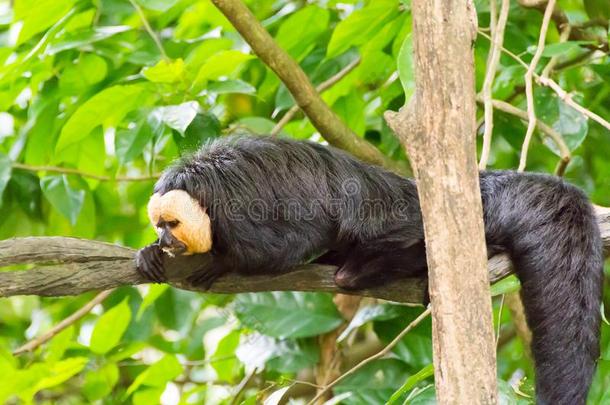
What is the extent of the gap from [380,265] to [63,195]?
1.26 metres

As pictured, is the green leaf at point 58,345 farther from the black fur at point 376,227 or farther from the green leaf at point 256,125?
the green leaf at point 256,125

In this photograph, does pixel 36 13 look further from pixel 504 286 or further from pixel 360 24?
pixel 504 286

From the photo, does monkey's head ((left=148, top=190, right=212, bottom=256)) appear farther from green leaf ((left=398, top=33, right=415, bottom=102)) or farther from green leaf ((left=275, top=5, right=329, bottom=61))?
green leaf ((left=275, top=5, right=329, bottom=61))

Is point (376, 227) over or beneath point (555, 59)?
beneath

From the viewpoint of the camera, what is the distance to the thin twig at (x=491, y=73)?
2745mm

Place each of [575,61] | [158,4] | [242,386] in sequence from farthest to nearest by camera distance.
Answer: [575,61]
[242,386]
[158,4]

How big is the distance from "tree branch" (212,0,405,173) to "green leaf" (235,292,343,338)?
0.58 m

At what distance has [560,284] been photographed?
242 centimetres

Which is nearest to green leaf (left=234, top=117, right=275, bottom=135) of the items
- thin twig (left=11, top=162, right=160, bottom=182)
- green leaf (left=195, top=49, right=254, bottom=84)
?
thin twig (left=11, top=162, right=160, bottom=182)

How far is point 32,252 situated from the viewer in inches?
89.1

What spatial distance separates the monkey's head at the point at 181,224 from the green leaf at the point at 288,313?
0.83m

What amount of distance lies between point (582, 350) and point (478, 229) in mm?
679

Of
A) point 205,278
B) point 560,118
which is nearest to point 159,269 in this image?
point 205,278

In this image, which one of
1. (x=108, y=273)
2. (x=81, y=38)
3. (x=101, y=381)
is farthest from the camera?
(x=101, y=381)
